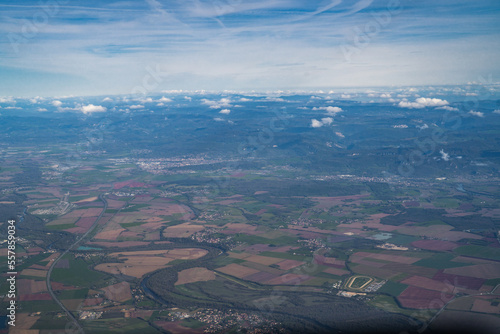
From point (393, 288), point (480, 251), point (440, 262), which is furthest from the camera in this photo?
point (480, 251)

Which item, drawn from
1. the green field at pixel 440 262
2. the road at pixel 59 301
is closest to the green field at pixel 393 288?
the green field at pixel 440 262

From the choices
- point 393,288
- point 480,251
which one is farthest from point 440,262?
point 393,288

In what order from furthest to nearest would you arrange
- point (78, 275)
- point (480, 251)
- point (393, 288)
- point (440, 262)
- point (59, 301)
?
1. point (480, 251)
2. point (440, 262)
3. point (78, 275)
4. point (393, 288)
5. point (59, 301)

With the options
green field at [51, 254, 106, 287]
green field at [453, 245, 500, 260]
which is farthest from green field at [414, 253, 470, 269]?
green field at [51, 254, 106, 287]

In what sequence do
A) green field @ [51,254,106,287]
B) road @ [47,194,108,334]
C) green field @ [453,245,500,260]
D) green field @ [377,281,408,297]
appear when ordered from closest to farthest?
road @ [47,194,108,334]
green field @ [377,281,408,297]
green field @ [51,254,106,287]
green field @ [453,245,500,260]

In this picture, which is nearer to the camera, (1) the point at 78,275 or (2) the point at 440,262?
(1) the point at 78,275

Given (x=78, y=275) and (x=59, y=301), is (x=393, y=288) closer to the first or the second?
(x=59, y=301)

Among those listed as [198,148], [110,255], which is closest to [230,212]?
[110,255]

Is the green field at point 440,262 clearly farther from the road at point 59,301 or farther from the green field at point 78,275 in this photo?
the green field at point 78,275

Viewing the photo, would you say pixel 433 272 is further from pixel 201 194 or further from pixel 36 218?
pixel 36 218

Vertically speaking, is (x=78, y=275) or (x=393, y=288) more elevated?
(x=78, y=275)

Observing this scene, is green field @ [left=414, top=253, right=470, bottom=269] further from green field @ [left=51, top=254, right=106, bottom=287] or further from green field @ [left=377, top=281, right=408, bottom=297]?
green field @ [left=51, top=254, right=106, bottom=287]
